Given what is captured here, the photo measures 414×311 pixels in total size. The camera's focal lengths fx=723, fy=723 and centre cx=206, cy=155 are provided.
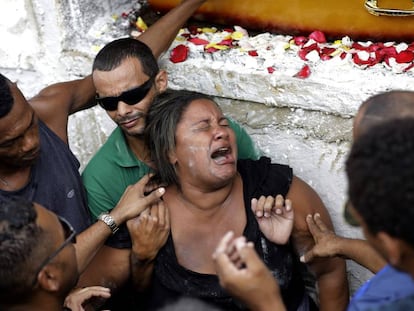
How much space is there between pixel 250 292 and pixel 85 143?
2.13m

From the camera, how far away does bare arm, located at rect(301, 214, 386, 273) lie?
2725mm

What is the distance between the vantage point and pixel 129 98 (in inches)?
123

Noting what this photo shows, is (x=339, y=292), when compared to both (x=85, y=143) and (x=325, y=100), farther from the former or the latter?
(x=85, y=143)

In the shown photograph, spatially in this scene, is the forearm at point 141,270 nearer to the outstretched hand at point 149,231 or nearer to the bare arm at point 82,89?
the outstretched hand at point 149,231

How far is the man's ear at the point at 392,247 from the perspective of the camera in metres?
1.66

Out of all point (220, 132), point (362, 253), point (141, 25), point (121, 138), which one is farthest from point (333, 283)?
point (141, 25)

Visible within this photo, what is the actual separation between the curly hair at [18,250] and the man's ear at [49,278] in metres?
0.04

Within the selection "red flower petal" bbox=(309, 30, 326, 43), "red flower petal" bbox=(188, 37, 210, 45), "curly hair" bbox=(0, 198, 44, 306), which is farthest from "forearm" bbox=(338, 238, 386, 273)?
"red flower petal" bbox=(188, 37, 210, 45)

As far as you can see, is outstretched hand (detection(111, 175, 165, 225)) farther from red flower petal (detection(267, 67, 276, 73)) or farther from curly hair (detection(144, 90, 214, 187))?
red flower petal (detection(267, 67, 276, 73))

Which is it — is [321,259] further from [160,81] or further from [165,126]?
[160,81]

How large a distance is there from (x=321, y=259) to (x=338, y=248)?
23 cm

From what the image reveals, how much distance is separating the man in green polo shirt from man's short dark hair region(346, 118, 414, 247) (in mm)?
1478

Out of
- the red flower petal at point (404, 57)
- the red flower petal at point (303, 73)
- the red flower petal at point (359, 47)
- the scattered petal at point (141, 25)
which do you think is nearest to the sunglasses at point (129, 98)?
the red flower petal at point (303, 73)

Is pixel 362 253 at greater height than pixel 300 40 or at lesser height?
lesser
